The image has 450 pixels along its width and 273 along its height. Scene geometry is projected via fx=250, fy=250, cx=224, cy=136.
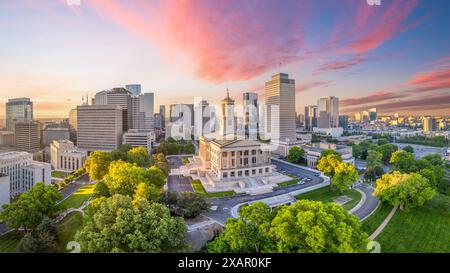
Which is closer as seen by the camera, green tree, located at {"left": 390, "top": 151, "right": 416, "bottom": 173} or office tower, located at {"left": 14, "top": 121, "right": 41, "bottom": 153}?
green tree, located at {"left": 390, "top": 151, "right": 416, "bottom": 173}

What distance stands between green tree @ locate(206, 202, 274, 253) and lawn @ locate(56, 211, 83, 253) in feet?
20.2

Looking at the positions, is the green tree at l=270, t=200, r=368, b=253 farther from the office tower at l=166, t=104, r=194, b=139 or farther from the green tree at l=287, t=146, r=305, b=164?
the office tower at l=166, t=104, r=194, b=139

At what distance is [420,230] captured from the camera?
35.4 feet

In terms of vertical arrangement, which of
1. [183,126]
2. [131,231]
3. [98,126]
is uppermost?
[183,126]

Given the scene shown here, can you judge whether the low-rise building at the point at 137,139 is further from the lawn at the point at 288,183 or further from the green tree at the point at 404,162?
the green tree at the point at 404,162

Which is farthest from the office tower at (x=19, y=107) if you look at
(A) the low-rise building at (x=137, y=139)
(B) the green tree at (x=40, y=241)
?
(A) the low-rise building at (x=137, y=139)

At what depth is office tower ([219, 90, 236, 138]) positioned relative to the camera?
92.7ft

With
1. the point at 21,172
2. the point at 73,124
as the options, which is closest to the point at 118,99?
the point at 73,124

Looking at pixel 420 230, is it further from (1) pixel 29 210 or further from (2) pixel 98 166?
(2) pixel 98 166

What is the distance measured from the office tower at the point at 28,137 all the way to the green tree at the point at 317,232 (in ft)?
114

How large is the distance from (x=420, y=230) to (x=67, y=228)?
15.6 metres

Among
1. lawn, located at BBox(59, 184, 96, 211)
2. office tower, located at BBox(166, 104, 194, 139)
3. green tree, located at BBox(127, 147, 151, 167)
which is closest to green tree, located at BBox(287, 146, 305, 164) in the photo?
green tree, located at BBox(127, 147, 151, 167)

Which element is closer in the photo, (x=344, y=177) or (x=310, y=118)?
(x=344, y=177)
